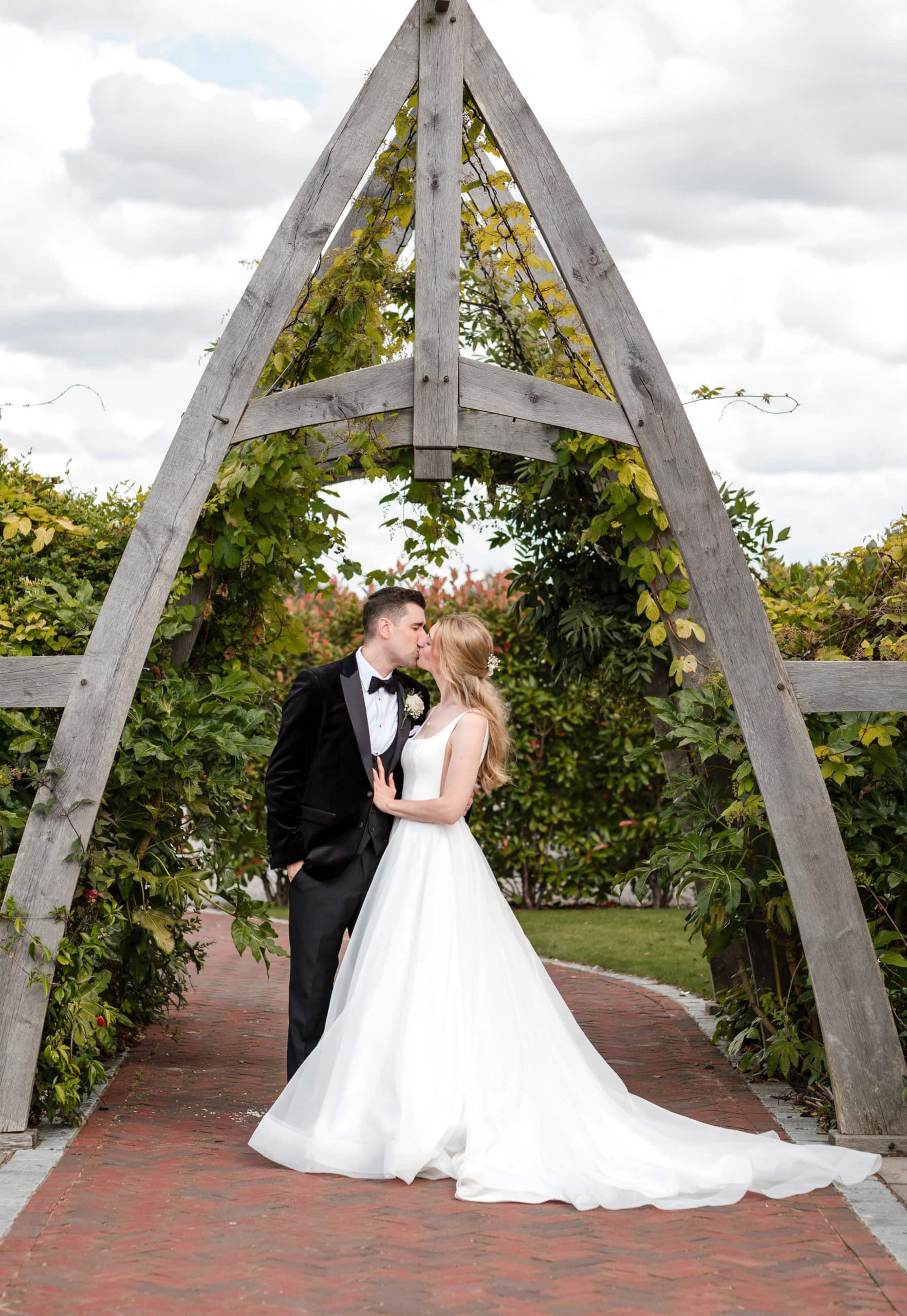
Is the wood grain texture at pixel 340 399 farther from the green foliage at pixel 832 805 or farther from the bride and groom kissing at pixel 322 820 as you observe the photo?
the green foliage at pixel 832 805

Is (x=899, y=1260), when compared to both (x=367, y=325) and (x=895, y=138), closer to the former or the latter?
(x=367, y=325)

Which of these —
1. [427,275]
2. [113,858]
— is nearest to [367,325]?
[427,275]

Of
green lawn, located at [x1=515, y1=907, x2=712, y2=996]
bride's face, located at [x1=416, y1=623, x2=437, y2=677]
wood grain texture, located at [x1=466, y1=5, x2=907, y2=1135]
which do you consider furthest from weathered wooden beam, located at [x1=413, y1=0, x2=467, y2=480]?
green lawn, located at [x1=515, y1=907, x2=712, y2=996]

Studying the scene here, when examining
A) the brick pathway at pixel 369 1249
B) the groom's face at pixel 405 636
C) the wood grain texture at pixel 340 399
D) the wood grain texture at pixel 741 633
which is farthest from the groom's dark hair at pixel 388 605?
the brick pathway at pixel 369 1249

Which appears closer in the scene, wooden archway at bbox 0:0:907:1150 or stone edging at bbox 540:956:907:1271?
stone edging at bbox 540:956:907:1271

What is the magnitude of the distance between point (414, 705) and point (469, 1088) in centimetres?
147

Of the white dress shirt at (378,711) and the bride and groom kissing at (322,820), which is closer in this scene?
the bride and groom kissing at (322,820)

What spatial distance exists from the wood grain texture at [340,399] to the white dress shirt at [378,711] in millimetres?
911

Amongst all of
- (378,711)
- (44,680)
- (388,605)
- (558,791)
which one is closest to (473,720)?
(378,711)

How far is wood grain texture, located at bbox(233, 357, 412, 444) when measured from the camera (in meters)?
4.42

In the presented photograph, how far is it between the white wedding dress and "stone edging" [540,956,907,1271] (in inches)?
4.0

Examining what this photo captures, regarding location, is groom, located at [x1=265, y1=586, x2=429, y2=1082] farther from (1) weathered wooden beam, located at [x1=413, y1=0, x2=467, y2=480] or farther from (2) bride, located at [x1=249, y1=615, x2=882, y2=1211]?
(1) weathered wooden beam, located at [x1=413, y1=0, x2=467, y2=480]

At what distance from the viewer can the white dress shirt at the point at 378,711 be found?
15.3ft

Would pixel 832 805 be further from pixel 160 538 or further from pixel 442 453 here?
pixel 160 538
